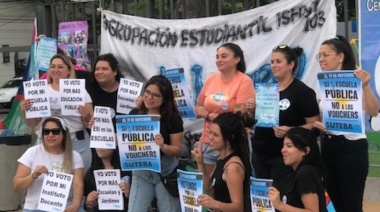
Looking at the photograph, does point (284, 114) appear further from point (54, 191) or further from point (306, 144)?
point (54, 191)

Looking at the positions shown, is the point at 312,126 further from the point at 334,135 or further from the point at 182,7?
the point at 182,7

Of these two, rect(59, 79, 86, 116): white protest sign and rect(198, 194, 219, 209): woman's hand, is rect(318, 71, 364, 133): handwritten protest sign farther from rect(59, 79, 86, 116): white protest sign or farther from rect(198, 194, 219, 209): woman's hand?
rect(59, 79, 86, 116): white protest sign

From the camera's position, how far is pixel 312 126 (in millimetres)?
4734

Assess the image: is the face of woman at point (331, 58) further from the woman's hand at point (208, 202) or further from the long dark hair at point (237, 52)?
the woman's hand at point (208, 202)

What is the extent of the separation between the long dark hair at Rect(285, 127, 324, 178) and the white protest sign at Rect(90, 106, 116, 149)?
187 cm

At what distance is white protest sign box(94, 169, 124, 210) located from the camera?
18.5 ft

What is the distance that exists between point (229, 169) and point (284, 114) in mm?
624

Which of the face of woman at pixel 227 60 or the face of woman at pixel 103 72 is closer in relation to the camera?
the face of woman at pixel 227 60

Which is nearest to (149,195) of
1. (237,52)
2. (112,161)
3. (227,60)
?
(112,161)

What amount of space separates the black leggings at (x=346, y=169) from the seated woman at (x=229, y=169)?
1.97 feet

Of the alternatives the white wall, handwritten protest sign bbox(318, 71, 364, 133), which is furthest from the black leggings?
the white wall

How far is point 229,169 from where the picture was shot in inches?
179

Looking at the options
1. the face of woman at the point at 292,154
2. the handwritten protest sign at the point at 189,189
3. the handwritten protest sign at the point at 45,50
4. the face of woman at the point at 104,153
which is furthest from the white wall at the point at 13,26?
the face of woman at the point at 292,154

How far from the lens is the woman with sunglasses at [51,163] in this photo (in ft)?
18.4
